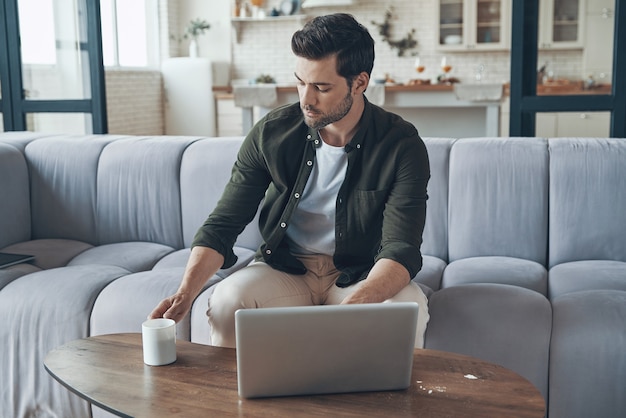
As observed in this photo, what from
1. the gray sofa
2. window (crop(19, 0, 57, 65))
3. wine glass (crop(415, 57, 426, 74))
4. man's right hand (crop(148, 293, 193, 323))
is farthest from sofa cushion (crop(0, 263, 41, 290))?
wine glass (crop(415, 57, 426, 74))

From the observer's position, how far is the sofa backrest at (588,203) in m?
2.56

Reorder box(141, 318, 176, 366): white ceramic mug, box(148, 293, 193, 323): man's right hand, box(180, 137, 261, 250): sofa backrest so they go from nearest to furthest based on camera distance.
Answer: box(141, 318, 176, 366): white ceramic mug < box(148, 293, 193, 323): man's right hand < box(180, 137, 261, 250): sofa backrest

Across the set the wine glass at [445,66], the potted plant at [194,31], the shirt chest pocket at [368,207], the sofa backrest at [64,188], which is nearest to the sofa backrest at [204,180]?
the sofa backrest at [64,188]

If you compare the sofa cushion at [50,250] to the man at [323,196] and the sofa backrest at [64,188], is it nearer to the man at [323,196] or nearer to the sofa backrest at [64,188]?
the sofa backrest at [64,188]

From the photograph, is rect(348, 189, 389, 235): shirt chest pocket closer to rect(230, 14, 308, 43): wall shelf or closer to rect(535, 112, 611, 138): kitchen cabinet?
rect(535, 112, 611, 138): kitchen cabinet

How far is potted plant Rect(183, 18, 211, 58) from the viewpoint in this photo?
8664 mm

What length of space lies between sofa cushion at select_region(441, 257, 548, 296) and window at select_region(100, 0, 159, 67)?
5756 millimetres

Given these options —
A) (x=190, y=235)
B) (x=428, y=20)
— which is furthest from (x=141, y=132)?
(x=190, y=235)

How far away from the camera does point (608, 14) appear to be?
771 cm

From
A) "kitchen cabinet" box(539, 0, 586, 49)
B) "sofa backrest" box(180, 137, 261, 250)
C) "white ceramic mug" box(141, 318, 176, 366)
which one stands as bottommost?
"white ceramic mug" box(141, 318, 176, 366)

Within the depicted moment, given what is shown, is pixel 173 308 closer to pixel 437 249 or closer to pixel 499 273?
pixel 499 273

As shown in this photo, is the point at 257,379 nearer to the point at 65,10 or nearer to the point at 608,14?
the point at 65,10

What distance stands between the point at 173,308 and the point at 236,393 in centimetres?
40

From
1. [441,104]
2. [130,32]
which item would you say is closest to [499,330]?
[441,104]
